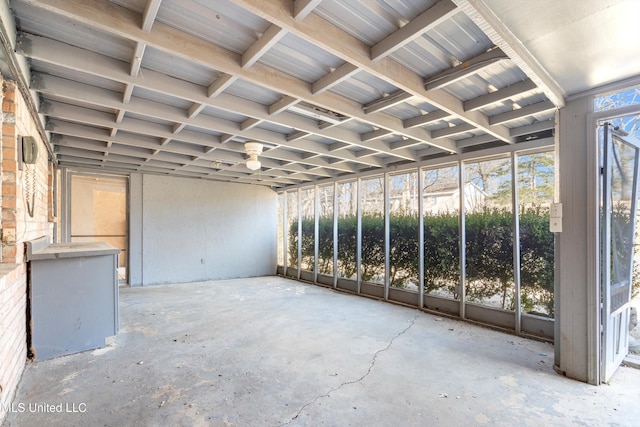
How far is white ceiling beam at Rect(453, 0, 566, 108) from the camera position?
5.46ft

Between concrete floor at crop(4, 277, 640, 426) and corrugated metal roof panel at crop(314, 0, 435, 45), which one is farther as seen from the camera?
concrete floor at crop(4, 277, 640, 426)

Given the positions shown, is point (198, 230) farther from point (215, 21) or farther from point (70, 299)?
point (215, 21)

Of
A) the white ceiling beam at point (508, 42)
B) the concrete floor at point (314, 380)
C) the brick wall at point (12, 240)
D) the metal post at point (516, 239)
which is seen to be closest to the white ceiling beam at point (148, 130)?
the brick wall at point (12, 240)

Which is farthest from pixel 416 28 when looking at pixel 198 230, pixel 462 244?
pixel 198 230

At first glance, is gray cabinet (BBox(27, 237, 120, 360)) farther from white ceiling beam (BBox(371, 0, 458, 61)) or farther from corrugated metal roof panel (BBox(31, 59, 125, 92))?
white ceiling beam (BBox(371, 0, 458, 61))

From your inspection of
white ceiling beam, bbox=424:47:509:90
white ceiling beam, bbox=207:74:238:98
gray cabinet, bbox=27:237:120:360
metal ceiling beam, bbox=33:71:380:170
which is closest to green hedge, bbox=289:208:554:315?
metal ceiling beam, bbox=33:71:380:170

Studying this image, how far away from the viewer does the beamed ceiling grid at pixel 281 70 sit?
196cm

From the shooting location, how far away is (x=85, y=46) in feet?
7.77

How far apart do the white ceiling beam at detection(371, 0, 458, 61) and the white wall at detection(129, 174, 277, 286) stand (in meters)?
6.55

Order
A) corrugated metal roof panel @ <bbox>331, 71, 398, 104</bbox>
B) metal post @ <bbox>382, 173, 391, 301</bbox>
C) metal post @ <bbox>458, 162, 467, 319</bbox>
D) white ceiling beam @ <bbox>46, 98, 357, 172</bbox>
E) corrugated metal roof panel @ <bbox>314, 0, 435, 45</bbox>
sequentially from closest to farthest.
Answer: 1. corrugated metal roof panel @ <bbox>314, 0, 435, 45</bbox>
2. corrugated metal roof panel @ <bbox>331, 71, 398, 104</bbox>
3. white ceiling beam @ <bbox>46, 98, 357, 172</bbox>
4. metal post @ <bbox>458, 162, 467, 319</bbox>
5. metal post @ <bbox>382, 173, 391, 301</bbox>

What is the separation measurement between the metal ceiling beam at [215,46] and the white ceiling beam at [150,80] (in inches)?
12.0

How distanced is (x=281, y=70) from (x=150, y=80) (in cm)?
114

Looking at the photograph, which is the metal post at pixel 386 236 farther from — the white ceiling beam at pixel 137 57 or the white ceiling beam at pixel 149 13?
the white ceiling beam at pixel 149 13

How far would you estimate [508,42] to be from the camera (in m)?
1.94
